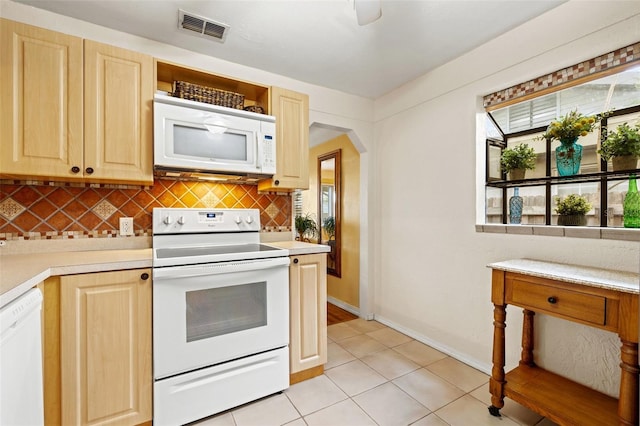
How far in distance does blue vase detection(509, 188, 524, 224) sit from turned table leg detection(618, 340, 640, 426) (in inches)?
40.8

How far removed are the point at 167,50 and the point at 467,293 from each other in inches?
119

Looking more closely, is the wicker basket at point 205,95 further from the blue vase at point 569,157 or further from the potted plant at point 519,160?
the blue vase at point 569,157

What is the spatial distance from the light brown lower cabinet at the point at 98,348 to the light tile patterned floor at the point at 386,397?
18.5 inches

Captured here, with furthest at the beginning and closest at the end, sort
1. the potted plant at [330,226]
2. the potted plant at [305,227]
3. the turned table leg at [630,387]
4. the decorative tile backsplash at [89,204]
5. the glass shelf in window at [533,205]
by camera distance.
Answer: the potted plant at [305,227] < the potted plant at [330,226] < the glass shelf in window at [533,205] < the decorative tile backsplash at [89,204] < the turned table leg at [630,387]

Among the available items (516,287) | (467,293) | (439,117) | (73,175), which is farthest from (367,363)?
(73,175)

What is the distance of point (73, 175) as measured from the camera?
1.70 meters

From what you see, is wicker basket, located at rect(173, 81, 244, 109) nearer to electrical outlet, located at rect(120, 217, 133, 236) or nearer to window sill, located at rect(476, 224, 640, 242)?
electrical outlet, located at rect(120, 217, 133, 236)

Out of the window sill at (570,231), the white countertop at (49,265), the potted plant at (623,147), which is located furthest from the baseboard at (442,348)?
the white countertop at (49,265)

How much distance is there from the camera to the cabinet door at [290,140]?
7.72 feet

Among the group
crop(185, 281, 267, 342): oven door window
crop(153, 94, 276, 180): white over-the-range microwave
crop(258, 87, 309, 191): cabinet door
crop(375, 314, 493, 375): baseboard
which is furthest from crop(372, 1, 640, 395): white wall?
crop(185, 281, 267, 342): oven door window

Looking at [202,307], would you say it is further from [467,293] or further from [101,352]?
[467,293]

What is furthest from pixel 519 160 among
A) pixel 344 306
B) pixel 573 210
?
pixel 344 306

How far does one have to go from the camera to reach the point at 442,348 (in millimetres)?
2570

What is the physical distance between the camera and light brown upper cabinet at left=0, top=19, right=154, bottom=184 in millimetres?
1562
